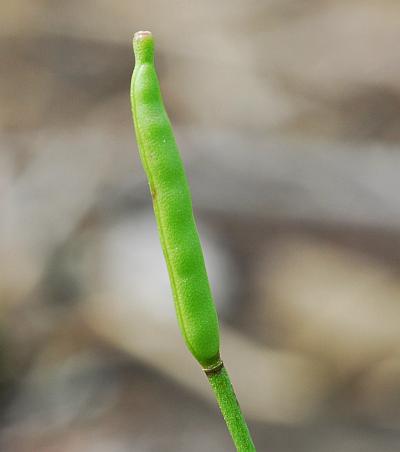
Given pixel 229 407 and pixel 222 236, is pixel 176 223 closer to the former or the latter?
pixel 229 407

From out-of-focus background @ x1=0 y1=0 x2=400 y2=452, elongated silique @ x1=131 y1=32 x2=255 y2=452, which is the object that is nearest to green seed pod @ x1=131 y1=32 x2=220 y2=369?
elongated silique @ x1=131 y1=32 x2=255 y2=452

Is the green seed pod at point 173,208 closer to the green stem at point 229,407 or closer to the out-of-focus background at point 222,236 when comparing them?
the green stem at point 229,407

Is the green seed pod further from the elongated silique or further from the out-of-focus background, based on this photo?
the out-of-focus background

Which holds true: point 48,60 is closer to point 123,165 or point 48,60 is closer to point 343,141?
point 123,165

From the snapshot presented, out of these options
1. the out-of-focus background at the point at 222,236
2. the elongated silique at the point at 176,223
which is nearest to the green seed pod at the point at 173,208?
the elongated silique at the point at 176,223

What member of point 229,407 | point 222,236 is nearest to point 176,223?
point 229,407
